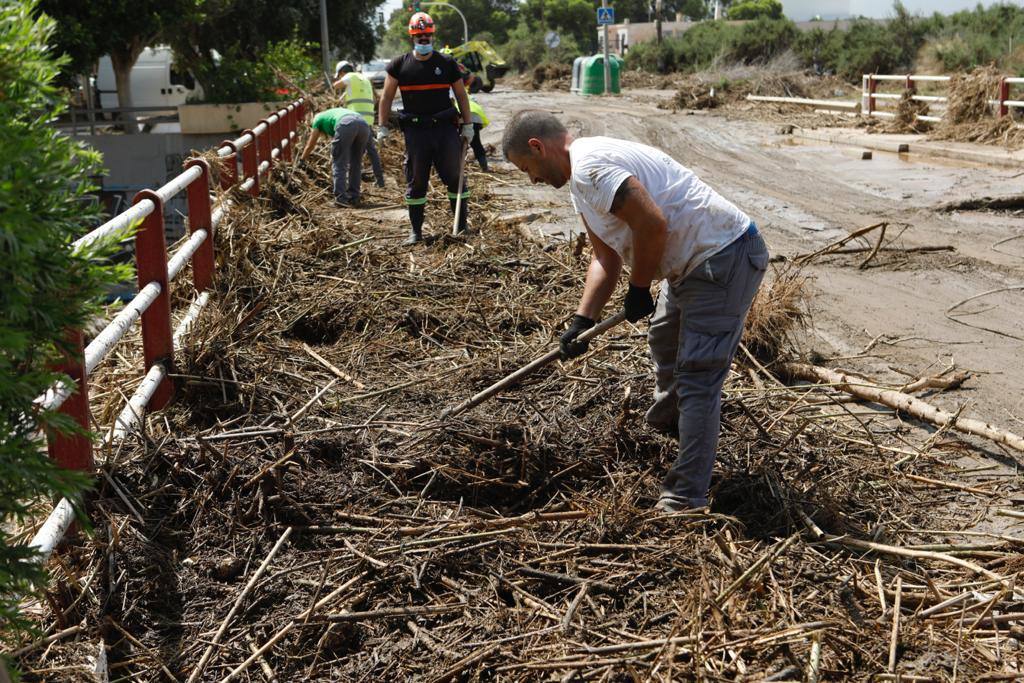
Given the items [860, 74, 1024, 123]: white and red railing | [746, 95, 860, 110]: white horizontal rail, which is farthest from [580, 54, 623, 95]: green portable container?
[860, 74, 1024, 123]: white and red railing

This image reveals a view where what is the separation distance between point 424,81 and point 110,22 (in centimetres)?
2034

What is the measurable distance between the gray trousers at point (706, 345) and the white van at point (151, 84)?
37.3m

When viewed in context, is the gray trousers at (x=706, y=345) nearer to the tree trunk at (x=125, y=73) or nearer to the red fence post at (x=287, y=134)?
the red fence post at (x=287, y=134)

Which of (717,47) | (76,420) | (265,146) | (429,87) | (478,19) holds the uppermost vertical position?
(478,19)

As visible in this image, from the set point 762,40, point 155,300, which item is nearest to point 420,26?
point 155,300

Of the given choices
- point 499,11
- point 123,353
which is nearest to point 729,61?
point 123,353

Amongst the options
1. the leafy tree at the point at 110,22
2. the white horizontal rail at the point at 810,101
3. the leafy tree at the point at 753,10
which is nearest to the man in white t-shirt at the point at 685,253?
the leafy tree at the point at 110,22

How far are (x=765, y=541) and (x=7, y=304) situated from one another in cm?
291

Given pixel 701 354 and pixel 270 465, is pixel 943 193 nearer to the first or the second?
pixel 701 354

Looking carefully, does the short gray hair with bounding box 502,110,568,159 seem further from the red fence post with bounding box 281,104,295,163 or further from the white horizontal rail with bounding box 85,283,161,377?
the red fence post with bounding box 281,104,295,163

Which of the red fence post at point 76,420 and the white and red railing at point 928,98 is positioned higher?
the white and red railing at point 928,98

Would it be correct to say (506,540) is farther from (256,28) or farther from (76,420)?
(256,28)

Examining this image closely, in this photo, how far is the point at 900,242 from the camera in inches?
388

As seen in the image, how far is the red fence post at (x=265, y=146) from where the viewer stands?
1117 centimetres
